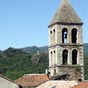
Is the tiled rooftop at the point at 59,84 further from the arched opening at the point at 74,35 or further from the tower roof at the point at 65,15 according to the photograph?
the tower roof at the point at 65,15

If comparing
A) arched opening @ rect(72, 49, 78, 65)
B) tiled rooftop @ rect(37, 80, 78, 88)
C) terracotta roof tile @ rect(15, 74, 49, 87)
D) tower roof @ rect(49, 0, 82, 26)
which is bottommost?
tiled rooftop @ rect(37, 80, 78, 88)

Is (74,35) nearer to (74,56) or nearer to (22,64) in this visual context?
(74,56)

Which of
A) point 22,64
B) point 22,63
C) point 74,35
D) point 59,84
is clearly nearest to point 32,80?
point 74,35

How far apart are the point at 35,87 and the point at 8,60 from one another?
6011 cm

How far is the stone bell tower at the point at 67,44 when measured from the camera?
4332 centimetres

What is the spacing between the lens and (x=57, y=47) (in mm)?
43719

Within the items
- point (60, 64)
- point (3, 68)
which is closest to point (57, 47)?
point (60, 64)

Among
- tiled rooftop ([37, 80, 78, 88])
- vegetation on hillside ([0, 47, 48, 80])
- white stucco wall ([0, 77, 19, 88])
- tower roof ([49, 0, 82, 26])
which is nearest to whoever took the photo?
white stucco wall ([0, 77, 19, 88])

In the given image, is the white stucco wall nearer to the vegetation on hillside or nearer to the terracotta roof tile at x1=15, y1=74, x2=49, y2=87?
the terracotta roof tile at x1=15, y1=74, x2=49, y2=87

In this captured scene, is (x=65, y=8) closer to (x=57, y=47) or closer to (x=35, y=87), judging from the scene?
(x=57, y=47)

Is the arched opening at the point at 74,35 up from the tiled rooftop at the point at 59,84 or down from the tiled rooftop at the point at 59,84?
up

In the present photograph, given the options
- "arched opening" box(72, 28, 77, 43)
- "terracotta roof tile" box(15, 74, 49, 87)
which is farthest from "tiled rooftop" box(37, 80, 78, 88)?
"arched opening" box(72, 28, 77, 43)

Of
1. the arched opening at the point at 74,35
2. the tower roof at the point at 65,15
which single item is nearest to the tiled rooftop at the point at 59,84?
the arched opening at the point at 74,35

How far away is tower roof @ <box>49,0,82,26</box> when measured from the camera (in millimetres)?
44125
